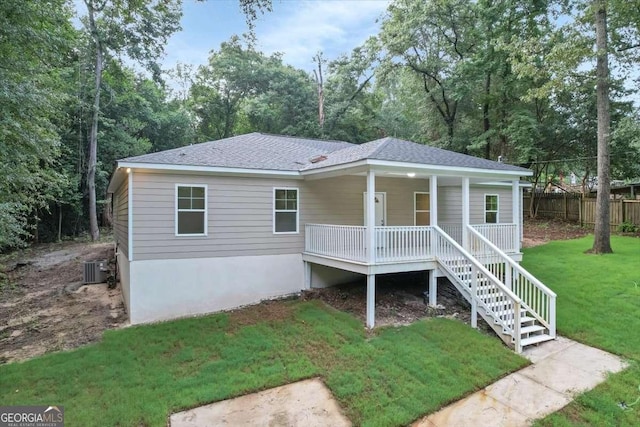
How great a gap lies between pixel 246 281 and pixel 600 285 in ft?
28.9

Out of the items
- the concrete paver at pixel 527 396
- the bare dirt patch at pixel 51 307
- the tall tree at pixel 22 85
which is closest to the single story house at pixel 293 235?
the bare dirt patch at pixel 51 307

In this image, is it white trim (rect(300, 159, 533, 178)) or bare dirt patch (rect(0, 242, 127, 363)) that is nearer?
bare dirt patch (rect(0, 242, 127, 363))

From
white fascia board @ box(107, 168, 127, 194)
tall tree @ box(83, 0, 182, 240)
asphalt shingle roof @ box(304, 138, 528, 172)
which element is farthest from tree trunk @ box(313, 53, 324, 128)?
asphalt shingle roof @ box(304, 138, 528, 172)

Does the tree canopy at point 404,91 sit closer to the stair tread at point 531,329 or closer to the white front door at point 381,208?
the white front door at point 381,208

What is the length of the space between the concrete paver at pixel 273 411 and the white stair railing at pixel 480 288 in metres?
3.81

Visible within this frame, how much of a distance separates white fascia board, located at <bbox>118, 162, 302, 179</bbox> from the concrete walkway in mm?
6409

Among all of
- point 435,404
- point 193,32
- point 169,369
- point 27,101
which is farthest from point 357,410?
point 27,101

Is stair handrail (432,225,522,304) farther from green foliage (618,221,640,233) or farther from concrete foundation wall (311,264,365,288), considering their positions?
green foliage (618,221,640,233)

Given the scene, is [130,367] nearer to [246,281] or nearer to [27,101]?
[246,281]

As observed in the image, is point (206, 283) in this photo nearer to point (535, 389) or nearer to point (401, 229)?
point (401, 229)

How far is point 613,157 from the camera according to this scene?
1886cm

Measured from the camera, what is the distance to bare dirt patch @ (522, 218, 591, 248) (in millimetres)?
15719

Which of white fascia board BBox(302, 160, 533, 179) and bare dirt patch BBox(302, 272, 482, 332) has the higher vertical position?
white fascia board BBox(302, 160, 533, 179)

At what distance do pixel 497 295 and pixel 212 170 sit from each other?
690 cm
